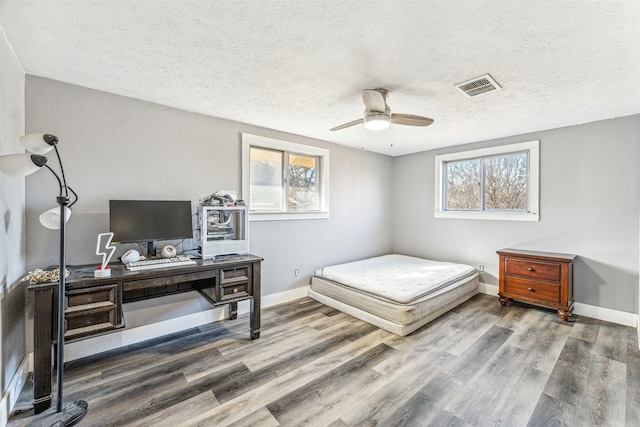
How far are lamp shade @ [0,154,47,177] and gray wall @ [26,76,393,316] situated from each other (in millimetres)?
1078

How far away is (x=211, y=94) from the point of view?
2.64 meters

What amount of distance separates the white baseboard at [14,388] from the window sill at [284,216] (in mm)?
2237

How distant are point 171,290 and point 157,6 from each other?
2376 millimetres

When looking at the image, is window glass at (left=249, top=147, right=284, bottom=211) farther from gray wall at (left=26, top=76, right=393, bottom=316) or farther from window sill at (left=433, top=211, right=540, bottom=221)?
window sill at (left=433, top=211, right=540, bottom=221)

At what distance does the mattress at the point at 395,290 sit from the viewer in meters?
3.02

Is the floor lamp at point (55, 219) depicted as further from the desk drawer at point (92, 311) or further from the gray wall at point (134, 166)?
the gray wall at point (134, 166)

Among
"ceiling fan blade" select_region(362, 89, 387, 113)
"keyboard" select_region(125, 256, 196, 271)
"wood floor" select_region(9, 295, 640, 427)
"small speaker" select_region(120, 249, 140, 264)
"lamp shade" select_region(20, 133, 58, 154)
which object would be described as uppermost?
"ceiling fan blade" select_region(362, 89, 387, 113)

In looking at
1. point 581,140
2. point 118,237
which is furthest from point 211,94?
point 581,140

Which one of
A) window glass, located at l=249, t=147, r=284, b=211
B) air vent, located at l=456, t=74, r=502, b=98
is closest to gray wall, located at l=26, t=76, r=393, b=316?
window glass, located at l=249, t=147, r=284, b=211

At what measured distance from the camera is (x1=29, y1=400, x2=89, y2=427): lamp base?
66.8 inches

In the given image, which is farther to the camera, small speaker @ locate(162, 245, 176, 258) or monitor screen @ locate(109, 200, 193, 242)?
small speaker @ locate(162, 245, 176, 258)

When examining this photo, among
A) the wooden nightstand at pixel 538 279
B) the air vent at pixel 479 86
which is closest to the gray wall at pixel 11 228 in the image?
the air vent at pixel 479 86

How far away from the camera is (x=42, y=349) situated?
1858 mm

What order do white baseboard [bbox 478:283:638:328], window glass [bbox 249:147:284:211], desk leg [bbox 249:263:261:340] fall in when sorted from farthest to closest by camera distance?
window glass [bbox 249:147:284:211] → white baseboard [bbox 478:283:638:328] → desk leg [bbox 249:263:261:340]
